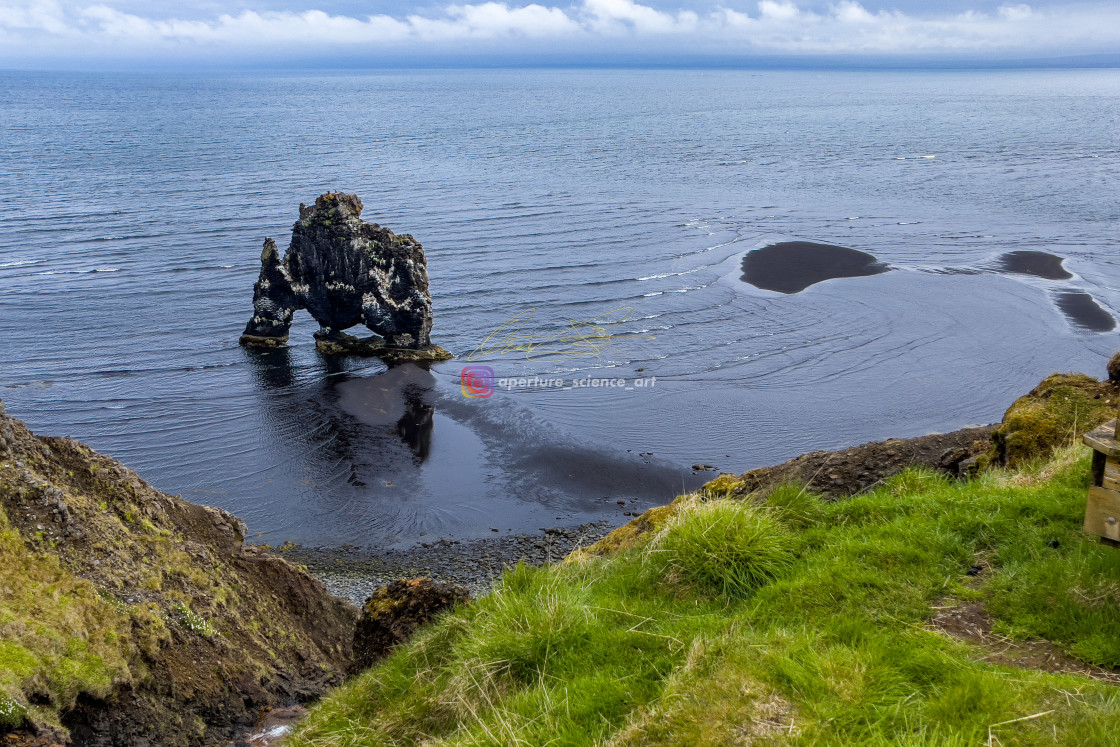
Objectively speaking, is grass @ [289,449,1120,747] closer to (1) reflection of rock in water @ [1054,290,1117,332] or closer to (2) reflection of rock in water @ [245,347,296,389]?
(2) reflection of rock in water @ [245,347,296,389]

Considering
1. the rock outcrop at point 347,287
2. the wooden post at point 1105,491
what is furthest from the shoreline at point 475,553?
the rock outcrop at point 347,287

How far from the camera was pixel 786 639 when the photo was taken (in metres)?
6.74

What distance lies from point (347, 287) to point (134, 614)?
1155 inches

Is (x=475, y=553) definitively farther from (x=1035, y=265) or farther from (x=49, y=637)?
(x=1035, y=265)

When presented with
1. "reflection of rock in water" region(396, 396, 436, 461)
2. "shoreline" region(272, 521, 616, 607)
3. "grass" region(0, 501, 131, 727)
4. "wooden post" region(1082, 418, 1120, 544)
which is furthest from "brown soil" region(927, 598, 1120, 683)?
"reflection of rock in water" region(396, 396, 436, 461)

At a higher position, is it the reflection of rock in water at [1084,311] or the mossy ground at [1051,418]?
the mossy ground at [1051,418]

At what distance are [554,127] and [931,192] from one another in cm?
8916

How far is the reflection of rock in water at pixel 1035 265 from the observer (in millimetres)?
48438

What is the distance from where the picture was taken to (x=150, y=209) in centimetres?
6644

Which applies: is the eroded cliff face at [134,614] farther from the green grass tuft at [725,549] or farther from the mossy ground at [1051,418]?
the mossy ground at [1051,418]

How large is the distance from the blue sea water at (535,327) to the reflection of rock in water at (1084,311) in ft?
2.52

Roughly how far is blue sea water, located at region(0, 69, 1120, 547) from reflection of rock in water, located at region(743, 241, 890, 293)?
4.40 ft

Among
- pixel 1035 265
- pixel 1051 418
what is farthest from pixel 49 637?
pixel 1035 265

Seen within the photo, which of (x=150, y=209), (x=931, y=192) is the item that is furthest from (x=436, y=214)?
(x=931, y=192)
